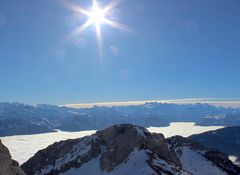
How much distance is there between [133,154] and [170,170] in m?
14.4

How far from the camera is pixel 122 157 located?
121 meters

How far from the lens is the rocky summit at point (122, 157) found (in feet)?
377

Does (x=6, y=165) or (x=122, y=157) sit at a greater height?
(x=6, y=165)

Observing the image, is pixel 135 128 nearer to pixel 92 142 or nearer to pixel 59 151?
pixel 92 142

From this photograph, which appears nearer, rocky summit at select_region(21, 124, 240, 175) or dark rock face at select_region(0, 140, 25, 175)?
dark rock face at select_region(0, 140, 25, 175)

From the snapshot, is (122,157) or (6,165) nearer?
(6,165)

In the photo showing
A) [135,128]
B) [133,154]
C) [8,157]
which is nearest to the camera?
[8,157]

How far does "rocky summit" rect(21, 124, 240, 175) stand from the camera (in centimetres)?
11481

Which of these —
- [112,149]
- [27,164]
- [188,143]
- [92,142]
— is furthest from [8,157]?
[188,143]

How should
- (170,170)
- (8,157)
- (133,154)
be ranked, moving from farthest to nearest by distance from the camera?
1. (133,154)
2. (170,170)
3. (8,157)

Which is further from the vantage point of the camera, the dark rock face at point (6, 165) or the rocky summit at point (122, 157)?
the rocky summit at point (122, 157)

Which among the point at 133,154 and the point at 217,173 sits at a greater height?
the point at 133,154

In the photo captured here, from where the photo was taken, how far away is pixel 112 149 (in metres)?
126

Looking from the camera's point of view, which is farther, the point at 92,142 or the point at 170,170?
the point at 92,142
